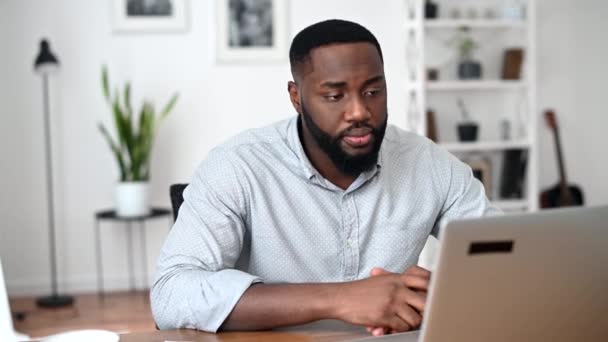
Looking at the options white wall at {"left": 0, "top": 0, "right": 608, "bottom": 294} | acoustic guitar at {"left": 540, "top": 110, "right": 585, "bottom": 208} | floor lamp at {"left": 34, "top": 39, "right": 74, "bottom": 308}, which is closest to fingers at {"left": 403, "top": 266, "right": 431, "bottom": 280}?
floor lamp at {"left": 34, "top": 39, "right": 74, "bottom": 308}

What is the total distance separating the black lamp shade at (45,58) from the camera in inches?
162

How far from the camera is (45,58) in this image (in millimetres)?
4113

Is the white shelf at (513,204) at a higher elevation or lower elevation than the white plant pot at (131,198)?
lower

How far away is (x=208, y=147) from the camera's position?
15.1 feet

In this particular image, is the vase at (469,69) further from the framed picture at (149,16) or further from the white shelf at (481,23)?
the framed picture at (149,16)

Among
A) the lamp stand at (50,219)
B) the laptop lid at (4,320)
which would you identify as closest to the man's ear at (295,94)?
the laptop lid at (4,320)

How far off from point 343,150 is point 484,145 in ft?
10.9

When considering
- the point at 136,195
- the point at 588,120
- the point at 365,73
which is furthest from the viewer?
the point at 588,120

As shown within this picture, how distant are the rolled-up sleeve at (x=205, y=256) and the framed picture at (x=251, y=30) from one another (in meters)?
3.04

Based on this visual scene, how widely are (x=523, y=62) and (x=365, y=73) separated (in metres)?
3.50

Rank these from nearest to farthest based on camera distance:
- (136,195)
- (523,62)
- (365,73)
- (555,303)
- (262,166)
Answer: (555,303)
(365,73)
(262,166)
(136,195)
(523,62)

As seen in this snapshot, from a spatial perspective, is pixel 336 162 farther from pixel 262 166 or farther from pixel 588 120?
pixel 588 120

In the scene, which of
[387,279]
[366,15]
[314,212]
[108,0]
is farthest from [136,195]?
[387,279]

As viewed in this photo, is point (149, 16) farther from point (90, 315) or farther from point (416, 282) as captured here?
point (416, 282)
